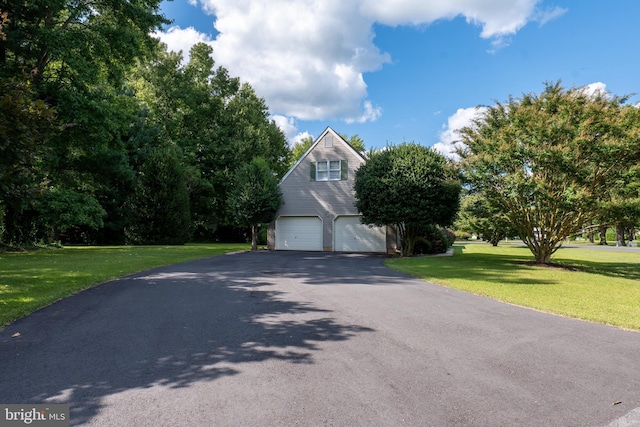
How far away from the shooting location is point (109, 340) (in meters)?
4.73

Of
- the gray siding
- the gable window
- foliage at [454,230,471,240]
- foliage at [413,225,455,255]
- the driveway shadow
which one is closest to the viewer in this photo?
the driveway shadow

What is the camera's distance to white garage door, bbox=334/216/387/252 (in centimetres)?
2156

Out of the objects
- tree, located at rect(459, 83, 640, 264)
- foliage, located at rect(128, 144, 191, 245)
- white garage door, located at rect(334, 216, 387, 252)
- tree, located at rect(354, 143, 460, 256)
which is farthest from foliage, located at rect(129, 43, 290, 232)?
tree, located at rect(459, 83, 640, 264)

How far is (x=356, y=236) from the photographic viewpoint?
2194 centimetres

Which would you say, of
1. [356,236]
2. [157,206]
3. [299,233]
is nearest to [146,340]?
[356,236]

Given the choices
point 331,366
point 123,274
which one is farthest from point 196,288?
point 331,366

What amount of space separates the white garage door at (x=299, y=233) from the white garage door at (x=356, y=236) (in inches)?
49.9

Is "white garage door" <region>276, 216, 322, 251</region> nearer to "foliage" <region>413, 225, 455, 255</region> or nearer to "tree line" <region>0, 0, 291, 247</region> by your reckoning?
"tree line" <region>0, 0, 291, 247</region>

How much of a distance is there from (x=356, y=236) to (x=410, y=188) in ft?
19.9

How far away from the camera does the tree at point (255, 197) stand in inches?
840

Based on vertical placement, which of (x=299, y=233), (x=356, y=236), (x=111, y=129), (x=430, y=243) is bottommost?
(x=430, y=243)

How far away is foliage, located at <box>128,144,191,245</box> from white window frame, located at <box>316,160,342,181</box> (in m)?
10.7

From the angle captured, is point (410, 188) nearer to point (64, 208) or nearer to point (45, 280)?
point (45, 280)

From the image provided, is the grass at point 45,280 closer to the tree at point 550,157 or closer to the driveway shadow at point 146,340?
the driveway shadow at point 146,340
